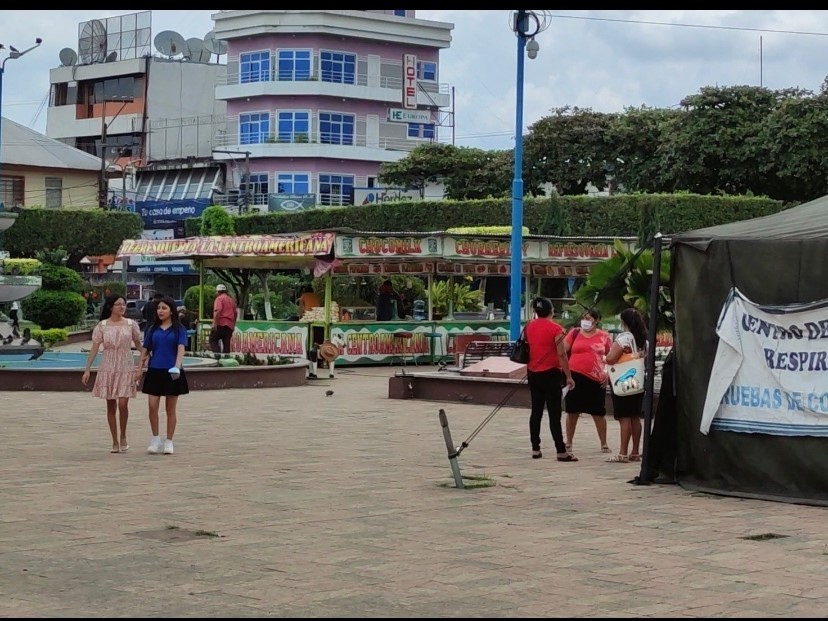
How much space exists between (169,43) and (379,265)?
2387 inches

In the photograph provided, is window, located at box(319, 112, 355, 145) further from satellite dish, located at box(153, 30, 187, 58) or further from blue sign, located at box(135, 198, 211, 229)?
satellite dish, located at box(153, 30, 187, 58)

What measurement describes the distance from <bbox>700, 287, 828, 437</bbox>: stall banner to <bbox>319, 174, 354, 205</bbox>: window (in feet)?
210

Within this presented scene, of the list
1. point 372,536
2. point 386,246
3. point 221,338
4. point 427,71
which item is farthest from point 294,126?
point 372,536

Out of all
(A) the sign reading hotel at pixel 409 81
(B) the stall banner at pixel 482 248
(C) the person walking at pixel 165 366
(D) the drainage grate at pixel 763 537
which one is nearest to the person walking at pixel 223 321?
(B) the stall banner at pixel 482 248

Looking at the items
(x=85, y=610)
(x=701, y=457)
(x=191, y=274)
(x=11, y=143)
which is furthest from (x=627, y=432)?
(x=11, y=143)

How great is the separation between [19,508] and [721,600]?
5512 mm

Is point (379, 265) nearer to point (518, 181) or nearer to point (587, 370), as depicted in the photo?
point (518, 181)

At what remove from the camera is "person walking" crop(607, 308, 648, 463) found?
1284cm

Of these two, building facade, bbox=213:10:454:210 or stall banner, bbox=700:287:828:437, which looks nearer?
stall banner, bbox=700:287:828:437

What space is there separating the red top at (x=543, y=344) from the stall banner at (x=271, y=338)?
15.3 m

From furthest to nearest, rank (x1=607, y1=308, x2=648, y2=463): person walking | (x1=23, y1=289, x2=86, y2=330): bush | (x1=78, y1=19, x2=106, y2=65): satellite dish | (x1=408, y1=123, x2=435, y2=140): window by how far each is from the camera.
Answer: (x1=78, y1=19, x2=106, y2=65): satellite dish < (x1=408, y1=123, x2=435, y2=140): window < (x1=23, y1=289, x2=86, y2=330): bush < (x1=607, y1=308, x2=648, y2=463): person walking

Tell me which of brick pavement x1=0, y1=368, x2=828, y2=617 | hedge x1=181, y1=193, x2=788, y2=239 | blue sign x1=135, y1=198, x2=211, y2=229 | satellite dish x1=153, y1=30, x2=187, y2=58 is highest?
satellite dish x1=153, y1=30, x2=187, y2=58

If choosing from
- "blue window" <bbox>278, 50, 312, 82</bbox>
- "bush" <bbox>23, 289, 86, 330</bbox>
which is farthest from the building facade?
"bush" <bbox>23, 289, 86, 330</bbox>

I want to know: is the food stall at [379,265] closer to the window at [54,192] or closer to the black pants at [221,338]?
the black pants at [221,338]
